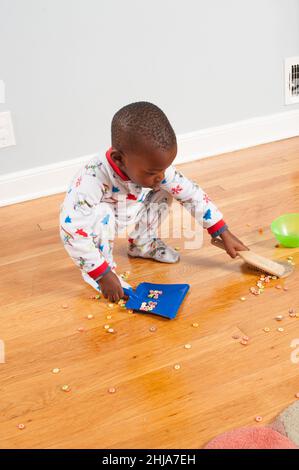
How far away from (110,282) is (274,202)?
2.10ft

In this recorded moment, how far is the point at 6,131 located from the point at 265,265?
895 millimetres

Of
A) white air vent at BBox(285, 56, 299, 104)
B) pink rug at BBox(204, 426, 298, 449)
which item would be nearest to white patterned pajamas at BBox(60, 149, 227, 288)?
pink rug at BBox(204, 426, 298, 449)

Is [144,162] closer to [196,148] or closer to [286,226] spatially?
[286,226]

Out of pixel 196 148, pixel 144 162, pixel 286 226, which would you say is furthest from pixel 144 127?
pixel 196 148

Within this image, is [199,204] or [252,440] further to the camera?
[199,204]

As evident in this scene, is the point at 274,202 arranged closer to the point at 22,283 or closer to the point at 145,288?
the point at 145,288

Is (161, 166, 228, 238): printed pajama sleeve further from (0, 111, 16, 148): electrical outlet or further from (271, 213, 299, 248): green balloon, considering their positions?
(0, 111, 16, 148): electrical outlet

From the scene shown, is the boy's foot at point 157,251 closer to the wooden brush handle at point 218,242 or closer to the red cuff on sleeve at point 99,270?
the wooden brush handle at point 218,242

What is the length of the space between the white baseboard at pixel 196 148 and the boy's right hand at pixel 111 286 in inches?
26.5

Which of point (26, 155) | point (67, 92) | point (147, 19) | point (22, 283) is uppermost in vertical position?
point (147, 19)

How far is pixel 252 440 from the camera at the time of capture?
3.29ft

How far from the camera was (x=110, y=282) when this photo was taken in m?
1.35

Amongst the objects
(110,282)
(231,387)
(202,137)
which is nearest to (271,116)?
(202,137)

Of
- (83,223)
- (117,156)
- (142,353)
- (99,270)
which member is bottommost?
(142,353)
